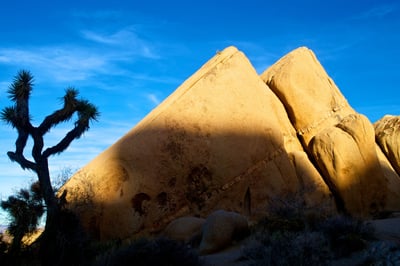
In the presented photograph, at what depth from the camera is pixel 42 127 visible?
37.6 ft

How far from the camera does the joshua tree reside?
1093 cm

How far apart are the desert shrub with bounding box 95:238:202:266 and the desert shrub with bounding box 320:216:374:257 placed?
2902mm

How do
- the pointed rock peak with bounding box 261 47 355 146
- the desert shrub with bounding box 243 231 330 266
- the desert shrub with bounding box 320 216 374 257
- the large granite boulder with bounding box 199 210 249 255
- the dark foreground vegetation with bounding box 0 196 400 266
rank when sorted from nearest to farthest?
the desert shrub with bounding box 243 231 330 266 → the dark foreground vegetation with bounding box 0 196 400 266 → the desert shrub with bounding box 320 216 374 257 → the large granite boulder with bounding box 199 210 249 255 → the pointed rock peak with bounding box 261 47 355 146

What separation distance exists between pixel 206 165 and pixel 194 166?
38 cm

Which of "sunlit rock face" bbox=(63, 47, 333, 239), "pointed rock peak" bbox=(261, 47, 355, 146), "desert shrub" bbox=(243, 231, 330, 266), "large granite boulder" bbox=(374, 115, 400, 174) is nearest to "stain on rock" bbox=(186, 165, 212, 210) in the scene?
"sunlit rock face" bbox=(63, 47, 333, 239)

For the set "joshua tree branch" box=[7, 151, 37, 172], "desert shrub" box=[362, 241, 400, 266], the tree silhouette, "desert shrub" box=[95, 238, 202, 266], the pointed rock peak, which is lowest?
"desert shrub" box=[362, 241, 400, 266]

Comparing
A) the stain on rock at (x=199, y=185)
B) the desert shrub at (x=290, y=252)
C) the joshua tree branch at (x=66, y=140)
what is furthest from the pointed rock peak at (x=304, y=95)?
the desert shrub at (x=290, y=252)

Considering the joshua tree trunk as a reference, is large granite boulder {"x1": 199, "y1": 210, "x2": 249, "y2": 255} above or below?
below

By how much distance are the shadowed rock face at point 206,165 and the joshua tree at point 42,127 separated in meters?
2.38

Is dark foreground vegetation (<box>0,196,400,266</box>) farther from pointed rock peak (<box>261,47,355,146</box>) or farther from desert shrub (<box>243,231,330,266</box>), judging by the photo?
pointed rock peak (<box>261,47,355,146</box>)

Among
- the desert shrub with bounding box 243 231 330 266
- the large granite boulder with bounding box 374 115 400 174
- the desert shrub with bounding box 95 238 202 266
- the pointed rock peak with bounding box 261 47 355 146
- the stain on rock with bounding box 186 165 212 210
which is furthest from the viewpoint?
the large granite boulder with bounding box 374 115 400 174

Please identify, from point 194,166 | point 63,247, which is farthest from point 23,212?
point 194,166

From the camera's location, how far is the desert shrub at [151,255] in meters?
8.20

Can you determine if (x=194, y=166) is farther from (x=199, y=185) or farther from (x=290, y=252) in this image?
(x=290, y=252)
